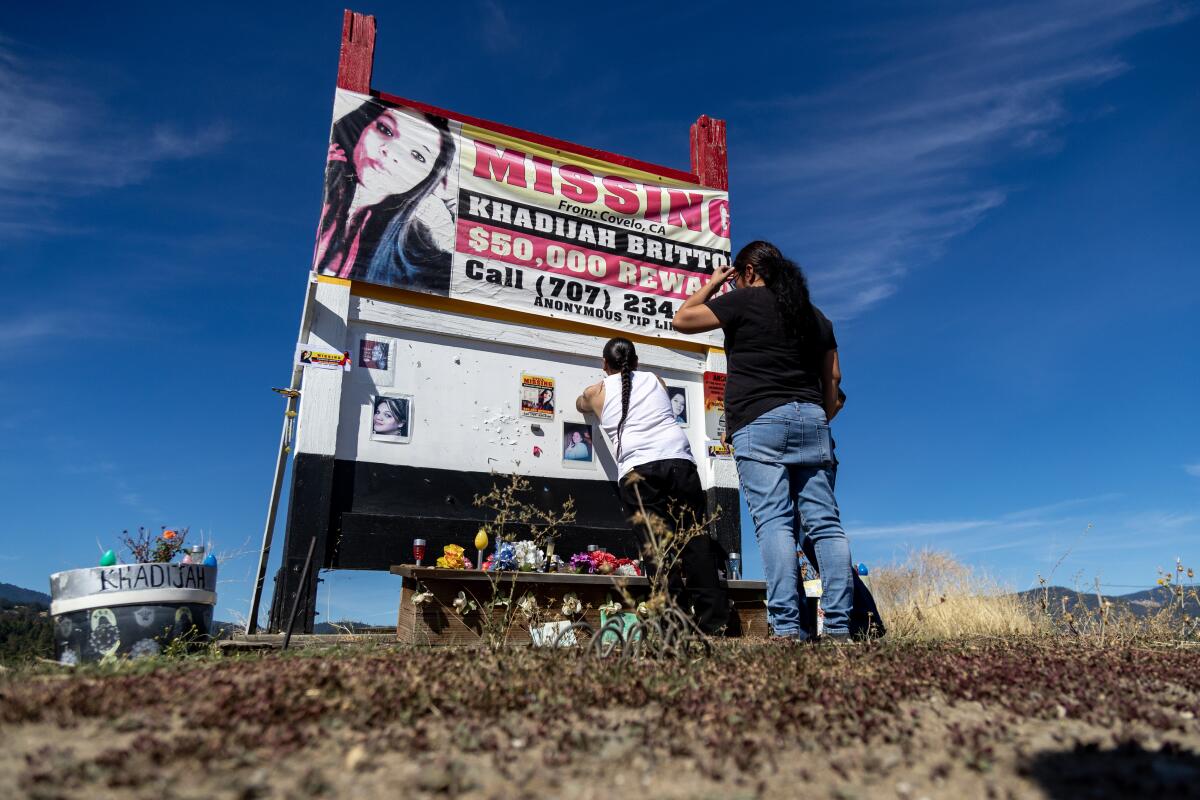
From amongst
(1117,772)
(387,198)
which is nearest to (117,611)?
(387,198)

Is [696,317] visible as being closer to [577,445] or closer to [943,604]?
[577,445]

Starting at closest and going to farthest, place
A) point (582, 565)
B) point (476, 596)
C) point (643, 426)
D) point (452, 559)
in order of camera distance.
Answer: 1. point (643, 426)
2. point (476, 596)
3. point (452, 559)
4. point (582, 565)

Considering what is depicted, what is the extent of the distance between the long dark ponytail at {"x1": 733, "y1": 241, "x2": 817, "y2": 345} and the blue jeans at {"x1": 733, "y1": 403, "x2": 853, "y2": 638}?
478 mm

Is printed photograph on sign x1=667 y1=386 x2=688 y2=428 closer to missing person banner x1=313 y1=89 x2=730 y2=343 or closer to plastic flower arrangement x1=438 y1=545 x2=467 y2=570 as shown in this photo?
missing person banner x1=313 y1=89 x2=730 y2=343

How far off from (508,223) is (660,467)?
442 centimetres

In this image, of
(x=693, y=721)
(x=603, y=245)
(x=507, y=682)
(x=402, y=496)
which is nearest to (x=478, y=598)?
(x=402, y=496)

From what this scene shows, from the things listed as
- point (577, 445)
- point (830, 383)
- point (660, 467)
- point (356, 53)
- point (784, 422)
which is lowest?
point (660, 467)

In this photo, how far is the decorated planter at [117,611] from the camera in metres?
4.21

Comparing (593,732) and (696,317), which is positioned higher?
(696,317)

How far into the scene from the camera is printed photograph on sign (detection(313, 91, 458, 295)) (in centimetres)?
721

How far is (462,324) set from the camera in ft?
24.9

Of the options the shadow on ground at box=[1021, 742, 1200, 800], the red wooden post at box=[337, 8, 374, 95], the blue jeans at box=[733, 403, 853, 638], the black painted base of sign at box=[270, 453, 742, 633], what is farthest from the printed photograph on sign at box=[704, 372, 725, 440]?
the shadow on ground at box=[1021, 742, 1200, 800]

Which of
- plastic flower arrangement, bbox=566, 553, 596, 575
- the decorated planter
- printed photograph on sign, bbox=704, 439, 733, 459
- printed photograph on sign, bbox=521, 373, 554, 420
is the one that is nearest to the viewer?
the decorated planter

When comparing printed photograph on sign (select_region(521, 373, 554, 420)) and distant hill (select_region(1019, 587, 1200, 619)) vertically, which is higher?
printed photograph on sign (select_region(521, 373, 554, 420))
